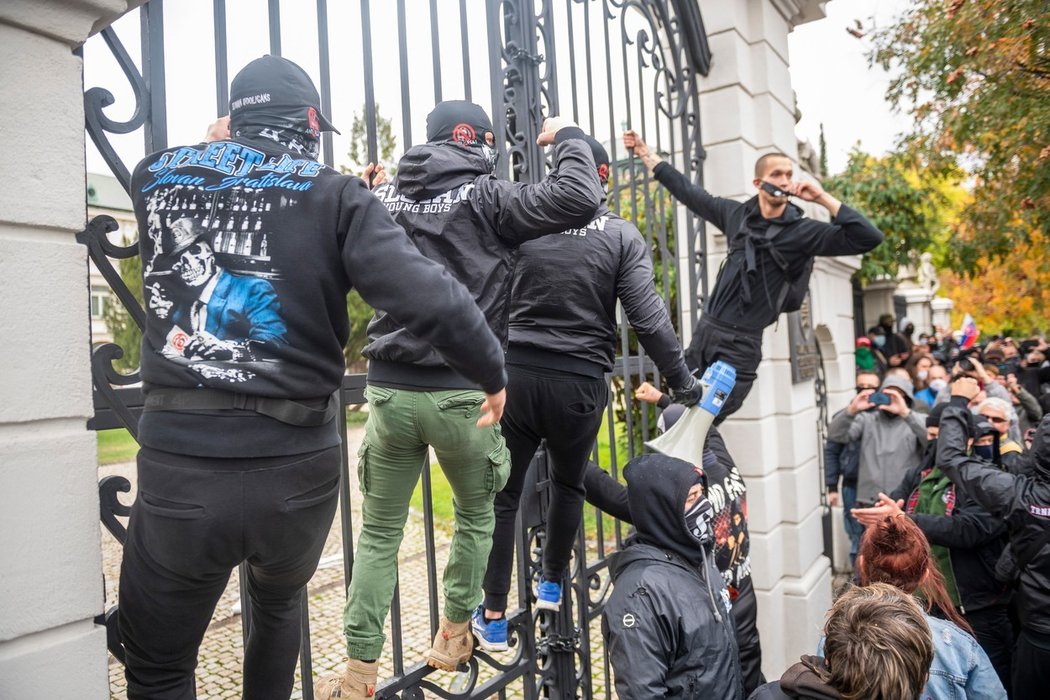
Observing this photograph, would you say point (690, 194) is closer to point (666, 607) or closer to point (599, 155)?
point (599, 155)

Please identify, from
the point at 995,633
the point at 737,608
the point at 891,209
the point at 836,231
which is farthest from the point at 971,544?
the point at 891,209

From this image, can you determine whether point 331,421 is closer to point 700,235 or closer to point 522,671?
point 522,671

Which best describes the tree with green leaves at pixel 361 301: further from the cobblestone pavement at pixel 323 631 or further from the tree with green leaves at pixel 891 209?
the tree with green leaves at pixel 891 209

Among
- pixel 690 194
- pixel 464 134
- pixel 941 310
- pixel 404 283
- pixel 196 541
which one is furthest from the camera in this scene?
pixel 941 310

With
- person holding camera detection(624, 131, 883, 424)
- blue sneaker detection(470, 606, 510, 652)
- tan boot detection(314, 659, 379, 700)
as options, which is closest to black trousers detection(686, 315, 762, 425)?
person holding camera detection(624, 131, 883, 424)

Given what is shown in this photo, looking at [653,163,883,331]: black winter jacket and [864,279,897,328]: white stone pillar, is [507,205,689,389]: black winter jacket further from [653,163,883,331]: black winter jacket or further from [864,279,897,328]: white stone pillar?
[864,279,897,328]: white stone pillar

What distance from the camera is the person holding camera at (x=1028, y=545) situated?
11.1 feet

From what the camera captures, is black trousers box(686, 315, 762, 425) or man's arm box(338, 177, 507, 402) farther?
black trousers box(686, 315, 762, 425)

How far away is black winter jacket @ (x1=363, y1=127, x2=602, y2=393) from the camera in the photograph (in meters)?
2.22

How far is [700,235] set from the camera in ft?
17.6

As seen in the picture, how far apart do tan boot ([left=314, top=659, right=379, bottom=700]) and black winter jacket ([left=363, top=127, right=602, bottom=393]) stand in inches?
32.7

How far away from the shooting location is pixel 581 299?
293 cm

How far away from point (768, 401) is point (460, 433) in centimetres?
369

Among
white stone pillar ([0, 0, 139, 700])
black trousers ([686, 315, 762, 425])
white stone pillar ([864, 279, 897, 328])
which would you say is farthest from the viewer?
white stone pillar ([864, 279, 897, 328])
